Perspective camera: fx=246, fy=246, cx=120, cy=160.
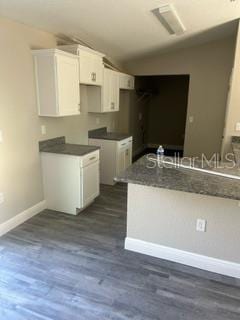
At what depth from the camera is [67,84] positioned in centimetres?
328

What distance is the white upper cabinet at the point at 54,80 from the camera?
3.05 metres

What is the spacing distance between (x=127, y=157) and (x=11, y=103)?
102 inches

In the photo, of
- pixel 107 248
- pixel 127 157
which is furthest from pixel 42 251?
pixel 127 157

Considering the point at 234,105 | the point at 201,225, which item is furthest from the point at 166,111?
the point at 201,225

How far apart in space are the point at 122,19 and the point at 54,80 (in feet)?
3.82

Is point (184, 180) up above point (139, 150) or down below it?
above

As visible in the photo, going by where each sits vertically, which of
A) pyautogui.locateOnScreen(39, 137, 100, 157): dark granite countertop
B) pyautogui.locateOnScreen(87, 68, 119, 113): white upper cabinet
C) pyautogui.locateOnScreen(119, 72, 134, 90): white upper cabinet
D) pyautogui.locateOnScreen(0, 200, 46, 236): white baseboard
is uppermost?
pyautogui.locateOnScreen(119, 72, 134, 90): white upper cabinet

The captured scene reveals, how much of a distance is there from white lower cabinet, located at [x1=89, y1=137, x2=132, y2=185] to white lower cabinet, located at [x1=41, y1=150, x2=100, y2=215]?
36.0 inches

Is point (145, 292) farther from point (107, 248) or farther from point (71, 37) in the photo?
point (71, 37)

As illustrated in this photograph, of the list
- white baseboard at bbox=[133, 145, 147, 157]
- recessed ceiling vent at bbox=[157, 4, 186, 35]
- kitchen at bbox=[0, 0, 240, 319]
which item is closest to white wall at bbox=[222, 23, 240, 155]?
kitchen at bbox=[0, 0, 240, 319]

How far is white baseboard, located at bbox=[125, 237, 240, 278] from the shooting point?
226cm

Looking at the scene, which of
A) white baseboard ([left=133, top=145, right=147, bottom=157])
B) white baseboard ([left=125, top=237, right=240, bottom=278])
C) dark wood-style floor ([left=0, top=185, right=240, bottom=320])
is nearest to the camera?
dark wood-style floor ([left=0, top=185, right=240, bottom=320])

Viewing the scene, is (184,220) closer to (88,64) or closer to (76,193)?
(76,193)

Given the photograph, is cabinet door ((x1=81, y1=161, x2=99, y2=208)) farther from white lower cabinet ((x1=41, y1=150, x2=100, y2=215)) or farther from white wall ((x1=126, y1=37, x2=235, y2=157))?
white wall ((x1=126, y1=37, x2=235, y2=157))
